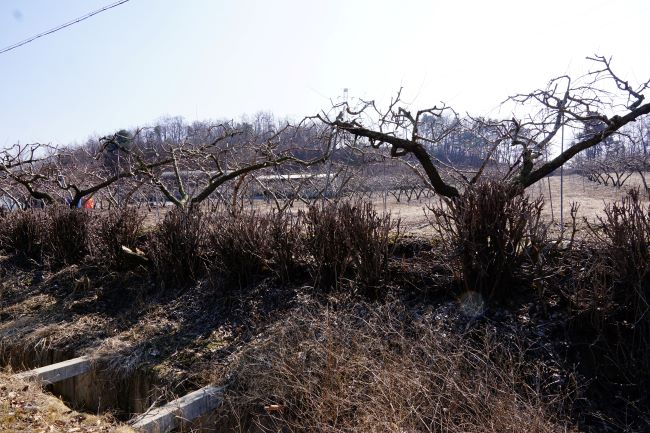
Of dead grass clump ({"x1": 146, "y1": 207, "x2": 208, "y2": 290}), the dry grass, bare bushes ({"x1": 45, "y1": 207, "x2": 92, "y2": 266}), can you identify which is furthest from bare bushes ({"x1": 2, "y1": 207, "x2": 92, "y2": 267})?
the dry grass

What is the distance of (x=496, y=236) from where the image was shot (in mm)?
4844

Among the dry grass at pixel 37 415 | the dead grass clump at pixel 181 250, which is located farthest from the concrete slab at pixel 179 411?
the dead grass clump at pixel 181 250

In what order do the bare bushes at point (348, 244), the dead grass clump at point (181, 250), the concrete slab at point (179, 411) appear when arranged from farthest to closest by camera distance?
the dead grass clump at point (181, 250) → the bare bushes at point (348, 244) → the concrete slab at point (179, 411)

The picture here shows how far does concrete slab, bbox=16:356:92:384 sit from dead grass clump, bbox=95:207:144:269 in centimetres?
258

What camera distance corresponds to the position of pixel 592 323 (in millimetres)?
4148

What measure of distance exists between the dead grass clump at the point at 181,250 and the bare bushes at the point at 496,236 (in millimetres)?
3752

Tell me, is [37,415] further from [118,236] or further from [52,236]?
[52,236]

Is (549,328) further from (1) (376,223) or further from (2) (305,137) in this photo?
(2) (305,137)

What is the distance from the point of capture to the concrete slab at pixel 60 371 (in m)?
5.68

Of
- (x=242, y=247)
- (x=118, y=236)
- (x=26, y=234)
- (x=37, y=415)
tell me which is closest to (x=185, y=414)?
(x=37, y=415)

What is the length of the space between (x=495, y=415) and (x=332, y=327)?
6.09ft

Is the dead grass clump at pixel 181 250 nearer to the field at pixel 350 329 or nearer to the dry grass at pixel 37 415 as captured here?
the field at pixel 350 329

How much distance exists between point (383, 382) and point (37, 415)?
124 inches

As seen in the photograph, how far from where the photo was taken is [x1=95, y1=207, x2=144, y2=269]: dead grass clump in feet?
27.8
